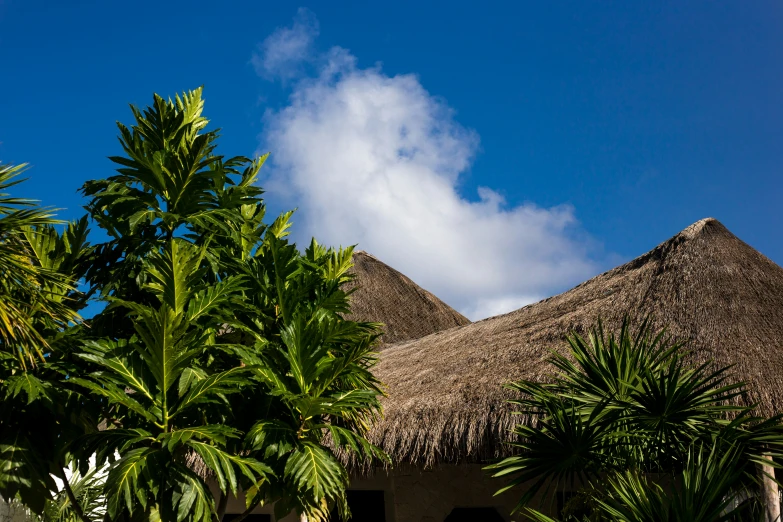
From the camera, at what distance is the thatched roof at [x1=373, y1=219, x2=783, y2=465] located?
5379 mm

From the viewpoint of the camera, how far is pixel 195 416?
4.09 metres

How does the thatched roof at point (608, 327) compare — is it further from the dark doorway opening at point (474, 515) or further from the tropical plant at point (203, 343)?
the dark doorway opening at point (474, 515)

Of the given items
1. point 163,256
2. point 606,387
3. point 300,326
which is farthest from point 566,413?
point 163,256

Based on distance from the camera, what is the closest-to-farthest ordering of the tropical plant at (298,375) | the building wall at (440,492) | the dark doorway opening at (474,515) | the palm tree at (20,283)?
the palm tree at (20,283)
the tropical plant at (298,375)
the building wall at (440,492)
the dark doorway opening at (474,515)

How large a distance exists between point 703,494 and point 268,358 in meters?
2.40

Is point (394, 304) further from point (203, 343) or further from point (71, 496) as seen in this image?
point (71, 496)

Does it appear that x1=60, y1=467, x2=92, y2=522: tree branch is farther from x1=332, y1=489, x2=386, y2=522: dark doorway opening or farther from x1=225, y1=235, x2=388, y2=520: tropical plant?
x1=332, y1=489, x2=386, y2=522: dark doorway opening

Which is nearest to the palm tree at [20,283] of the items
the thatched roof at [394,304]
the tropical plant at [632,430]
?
the tropical plant at [632,430]

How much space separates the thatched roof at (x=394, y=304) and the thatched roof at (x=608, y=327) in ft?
15.8

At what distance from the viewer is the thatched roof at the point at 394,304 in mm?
12625

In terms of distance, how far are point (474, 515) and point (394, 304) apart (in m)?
6.05

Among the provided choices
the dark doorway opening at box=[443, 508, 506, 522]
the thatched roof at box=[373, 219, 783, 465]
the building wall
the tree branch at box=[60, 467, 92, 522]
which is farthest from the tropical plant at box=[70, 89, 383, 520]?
the dark doorway opening at box=[443, 508, 506, 522]

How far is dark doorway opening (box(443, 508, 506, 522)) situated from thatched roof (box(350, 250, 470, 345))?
4.91m

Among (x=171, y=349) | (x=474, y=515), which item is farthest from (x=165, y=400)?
(x=474, y=515)
